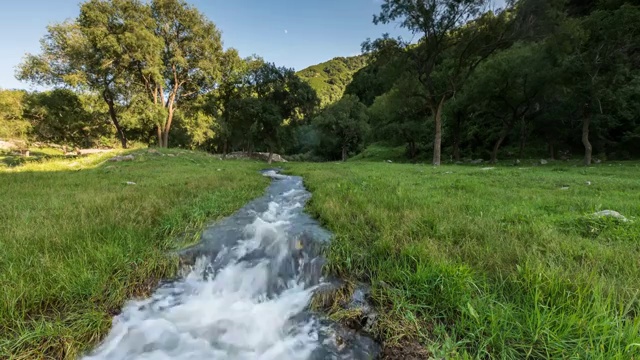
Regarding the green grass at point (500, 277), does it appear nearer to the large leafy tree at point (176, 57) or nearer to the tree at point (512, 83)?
the tree at point (512, 83)

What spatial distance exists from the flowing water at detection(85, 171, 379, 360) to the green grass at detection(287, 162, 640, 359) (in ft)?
1.47

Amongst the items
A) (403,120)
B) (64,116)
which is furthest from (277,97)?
(64,116)

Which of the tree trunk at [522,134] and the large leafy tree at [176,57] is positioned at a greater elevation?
the large leafy tree at [176,57]

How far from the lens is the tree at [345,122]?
4622cm

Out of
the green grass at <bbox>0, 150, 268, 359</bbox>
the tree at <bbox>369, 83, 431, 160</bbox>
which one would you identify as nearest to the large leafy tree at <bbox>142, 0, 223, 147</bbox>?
the tree at <bbox>369, 83, 431, 160</bbox>

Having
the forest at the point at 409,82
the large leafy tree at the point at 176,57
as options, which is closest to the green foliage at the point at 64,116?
the forest at the point at 409,82

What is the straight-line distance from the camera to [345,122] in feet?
152

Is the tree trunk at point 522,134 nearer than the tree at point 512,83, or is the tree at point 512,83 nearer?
the tree at point 512,83

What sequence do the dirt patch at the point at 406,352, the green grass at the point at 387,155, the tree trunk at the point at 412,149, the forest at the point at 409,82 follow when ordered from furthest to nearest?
the green grass at the point at 387,155 → the tree trunk at the point at 412,149 → the forest at the point at 409,82 → the dirt patch at the point at 406,352

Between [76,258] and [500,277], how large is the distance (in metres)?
5.94

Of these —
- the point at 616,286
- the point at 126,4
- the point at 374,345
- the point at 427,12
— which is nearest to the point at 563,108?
the point at 427,12

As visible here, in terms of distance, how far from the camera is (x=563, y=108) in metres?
25.2

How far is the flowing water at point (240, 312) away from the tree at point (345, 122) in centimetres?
4185

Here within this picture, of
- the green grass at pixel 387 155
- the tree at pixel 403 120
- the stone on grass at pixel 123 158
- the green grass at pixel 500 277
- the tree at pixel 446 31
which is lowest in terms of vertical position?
the green grass at pixel 387 155
